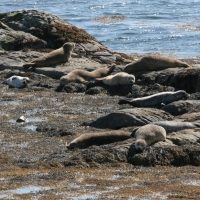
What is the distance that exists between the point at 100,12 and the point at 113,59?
2342 centimetres

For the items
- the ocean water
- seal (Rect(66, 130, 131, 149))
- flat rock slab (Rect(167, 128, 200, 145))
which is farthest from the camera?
the ocean water

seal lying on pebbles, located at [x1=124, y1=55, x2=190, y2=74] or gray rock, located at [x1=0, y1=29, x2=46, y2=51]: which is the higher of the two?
seal lying on pebbles, located at [x1=124, y1=55, x2=190, y2=74]

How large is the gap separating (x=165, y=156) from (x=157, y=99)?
430cm

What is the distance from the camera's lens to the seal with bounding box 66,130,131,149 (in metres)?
10.9

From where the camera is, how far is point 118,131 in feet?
37.2

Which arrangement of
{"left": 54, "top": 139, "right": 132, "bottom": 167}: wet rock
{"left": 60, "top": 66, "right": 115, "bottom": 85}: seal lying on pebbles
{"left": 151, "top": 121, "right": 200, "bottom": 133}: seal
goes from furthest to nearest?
{"left": 60, "top": 66, "right": 115, "bottom": 85}: seal lying on pebbles, {"left": 151, "top": 121, "right": 200, "bottom": 133}: seal, {"left": 54, "top": 139, "right": 132, "bottom": 167}: wet rock

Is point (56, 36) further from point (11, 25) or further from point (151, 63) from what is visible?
point (151, 63)

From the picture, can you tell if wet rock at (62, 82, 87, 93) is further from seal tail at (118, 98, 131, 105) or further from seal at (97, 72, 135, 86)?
seal tail at (118, 98, 131, 105)

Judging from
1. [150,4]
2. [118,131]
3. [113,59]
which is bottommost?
[150,4]

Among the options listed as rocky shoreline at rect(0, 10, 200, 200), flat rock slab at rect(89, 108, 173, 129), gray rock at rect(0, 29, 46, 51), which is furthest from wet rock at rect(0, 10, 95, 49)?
flat rock slab at rect(89, 108, 173, 129)

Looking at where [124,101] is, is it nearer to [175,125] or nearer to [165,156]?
[175,125]

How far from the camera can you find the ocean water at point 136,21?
30328 mm

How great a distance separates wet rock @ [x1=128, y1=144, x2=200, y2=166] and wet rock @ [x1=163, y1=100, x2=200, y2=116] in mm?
3082

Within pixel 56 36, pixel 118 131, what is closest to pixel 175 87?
pixel 118 131
